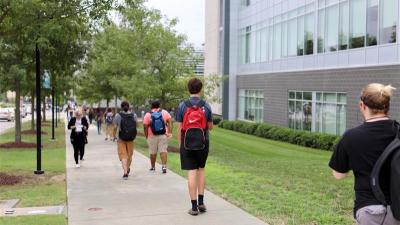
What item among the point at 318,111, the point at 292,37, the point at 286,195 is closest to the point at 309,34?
the point at 292,37

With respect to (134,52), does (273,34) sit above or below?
above

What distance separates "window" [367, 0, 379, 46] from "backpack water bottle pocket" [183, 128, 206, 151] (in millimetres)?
18752

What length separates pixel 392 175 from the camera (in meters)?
3.61

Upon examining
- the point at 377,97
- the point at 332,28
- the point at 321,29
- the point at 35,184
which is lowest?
the point at 35,184

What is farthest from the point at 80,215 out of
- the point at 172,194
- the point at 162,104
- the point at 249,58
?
the point at 249,58

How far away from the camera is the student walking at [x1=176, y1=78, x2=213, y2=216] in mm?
7172

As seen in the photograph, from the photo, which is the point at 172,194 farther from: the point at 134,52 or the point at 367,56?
the point at 367,56

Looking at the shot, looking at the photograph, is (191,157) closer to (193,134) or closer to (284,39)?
(193,134)

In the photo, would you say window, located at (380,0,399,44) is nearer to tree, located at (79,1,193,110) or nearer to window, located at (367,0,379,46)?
window, located at (367,0,379,46)

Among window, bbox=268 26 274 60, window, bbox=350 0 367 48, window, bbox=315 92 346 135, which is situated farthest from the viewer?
window, bbox=268 26 274 60

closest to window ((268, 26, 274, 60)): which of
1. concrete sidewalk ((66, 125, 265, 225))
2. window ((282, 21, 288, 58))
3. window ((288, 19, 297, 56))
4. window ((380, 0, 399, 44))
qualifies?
A: window ((282, 21, 288, 58))

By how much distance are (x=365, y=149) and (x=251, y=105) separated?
3866cm

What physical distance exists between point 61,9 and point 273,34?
28.2 meters

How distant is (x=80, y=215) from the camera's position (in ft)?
24.5
